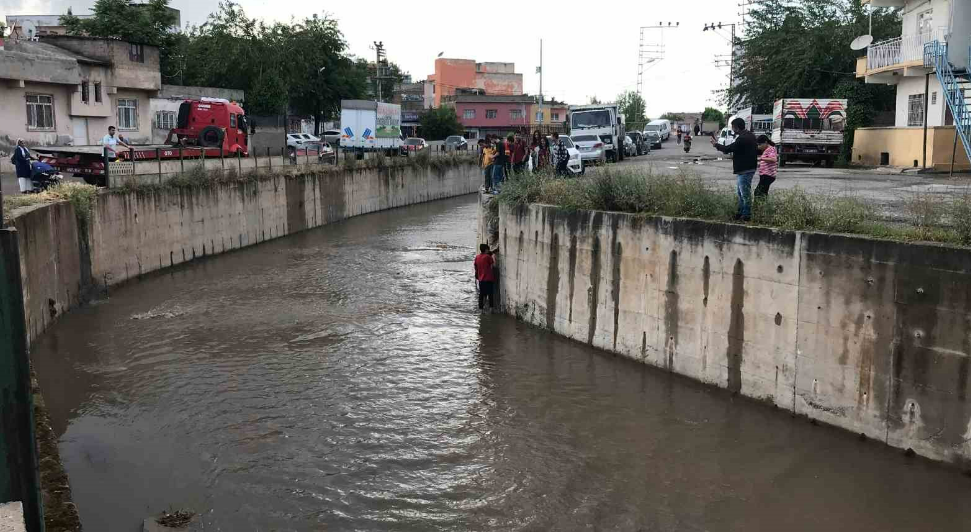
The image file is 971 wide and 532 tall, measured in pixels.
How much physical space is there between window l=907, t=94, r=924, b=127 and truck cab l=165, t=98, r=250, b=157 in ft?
85.3

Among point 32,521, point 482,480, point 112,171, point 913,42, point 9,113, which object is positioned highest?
point 913,42

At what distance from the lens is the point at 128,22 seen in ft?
171

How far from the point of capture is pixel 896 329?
10.4 metres

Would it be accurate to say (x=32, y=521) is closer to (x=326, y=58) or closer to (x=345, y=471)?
(x=345, y=471)

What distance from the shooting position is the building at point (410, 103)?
87188 mm

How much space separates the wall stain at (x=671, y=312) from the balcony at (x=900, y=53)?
18947mm

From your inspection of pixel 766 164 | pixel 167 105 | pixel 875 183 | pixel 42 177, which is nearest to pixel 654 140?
pixel 167 105

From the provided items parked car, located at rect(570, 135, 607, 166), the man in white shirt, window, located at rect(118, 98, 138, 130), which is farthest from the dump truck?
window, located at rect(118, 98, 138, 130)

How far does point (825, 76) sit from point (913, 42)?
50.3ft

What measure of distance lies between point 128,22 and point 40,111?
19.6 metres

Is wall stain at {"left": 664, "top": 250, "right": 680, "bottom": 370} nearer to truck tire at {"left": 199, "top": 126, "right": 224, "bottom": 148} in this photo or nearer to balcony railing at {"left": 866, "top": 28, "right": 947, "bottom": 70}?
balcony railing at {"left": 866, "top": 28, "right": 947, "bottom": 70}

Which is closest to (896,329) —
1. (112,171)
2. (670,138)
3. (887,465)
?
(887,465)

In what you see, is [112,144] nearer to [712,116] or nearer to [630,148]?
[630,148]

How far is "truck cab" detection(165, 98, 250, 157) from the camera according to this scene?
109 feet
